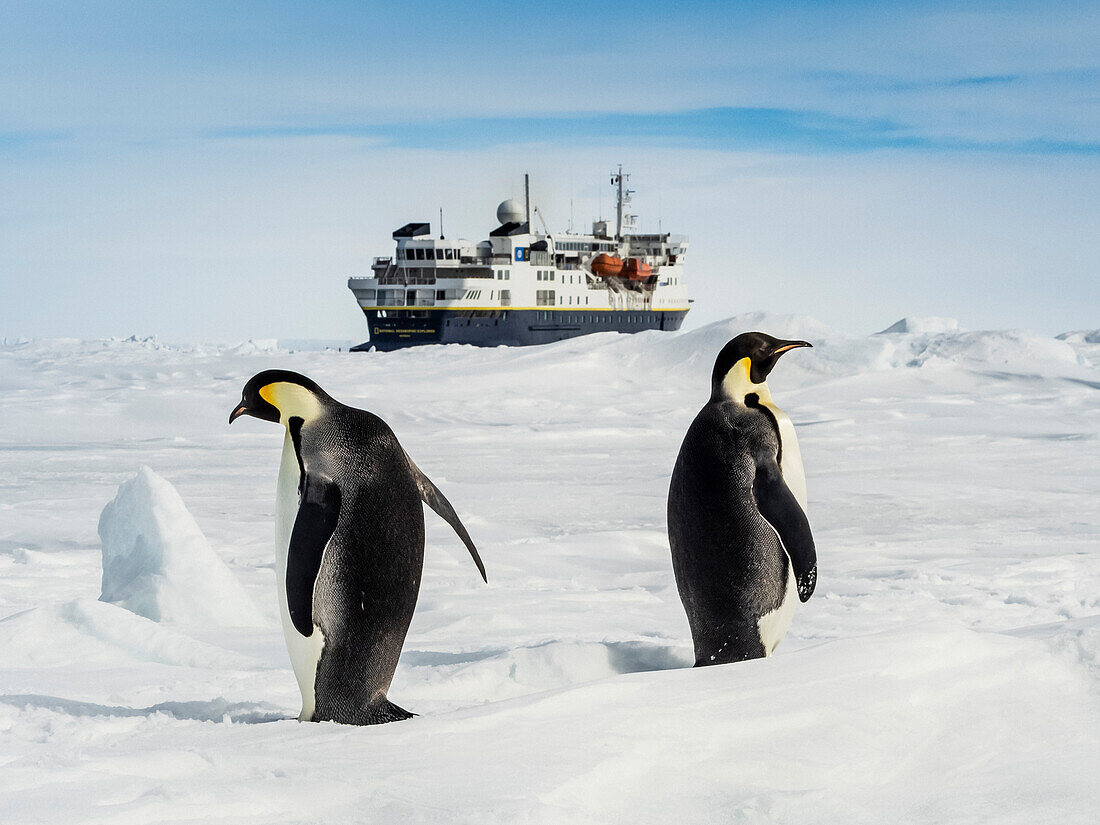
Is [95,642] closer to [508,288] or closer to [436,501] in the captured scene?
[436,501]

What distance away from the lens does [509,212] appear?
4478 centimetres

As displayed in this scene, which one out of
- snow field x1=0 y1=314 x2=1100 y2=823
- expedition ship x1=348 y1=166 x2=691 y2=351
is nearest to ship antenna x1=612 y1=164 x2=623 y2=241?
expedition ship x1=348 y1=166 x2=691 y2=351

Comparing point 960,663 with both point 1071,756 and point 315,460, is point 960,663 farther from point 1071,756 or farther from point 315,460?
point 315,460

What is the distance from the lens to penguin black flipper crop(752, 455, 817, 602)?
353cm

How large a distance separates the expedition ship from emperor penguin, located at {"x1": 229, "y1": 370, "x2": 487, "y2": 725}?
123 feet

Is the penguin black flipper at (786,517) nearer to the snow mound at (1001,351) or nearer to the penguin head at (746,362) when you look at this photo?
the penguin head at (746,362)

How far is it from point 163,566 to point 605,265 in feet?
129

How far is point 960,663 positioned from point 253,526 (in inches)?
229

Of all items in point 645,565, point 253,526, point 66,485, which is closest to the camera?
point 645,565

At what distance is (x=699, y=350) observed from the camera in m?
23.7

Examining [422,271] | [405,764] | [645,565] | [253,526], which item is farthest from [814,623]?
[422,271]

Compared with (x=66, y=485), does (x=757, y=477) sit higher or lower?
higher

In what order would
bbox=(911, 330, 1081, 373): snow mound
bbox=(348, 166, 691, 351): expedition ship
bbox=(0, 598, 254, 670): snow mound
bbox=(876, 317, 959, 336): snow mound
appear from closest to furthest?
1. bbox=(0, 598, 254, 670): snow mound
2. bbox=(911, 330, 1081, 373): snow mound
3. bbox=(876, 317, 959, 336): snow mound
4. bbox=(348, 166, 691, 351): expedition ship

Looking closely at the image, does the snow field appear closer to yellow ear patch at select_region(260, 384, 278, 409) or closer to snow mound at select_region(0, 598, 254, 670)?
snow mound at select_region(0, 598, 254, 670)
